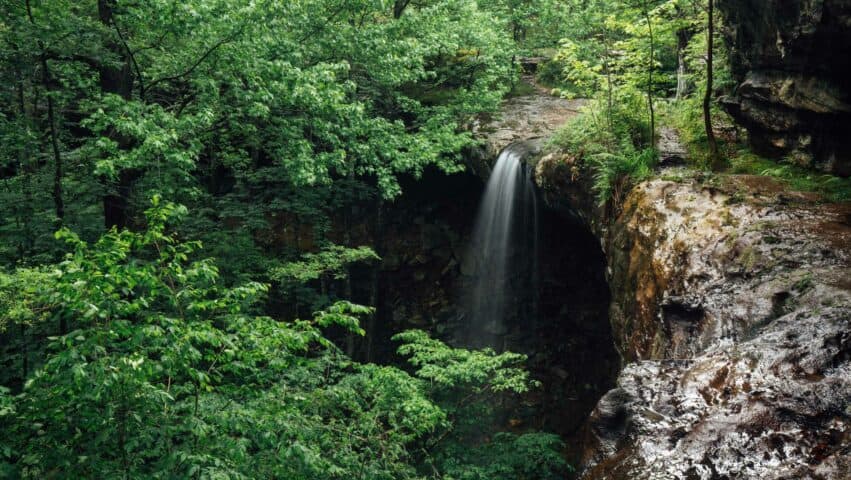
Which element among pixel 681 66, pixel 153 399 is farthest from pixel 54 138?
pixel 681 66

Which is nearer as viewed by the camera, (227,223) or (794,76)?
(794,76)

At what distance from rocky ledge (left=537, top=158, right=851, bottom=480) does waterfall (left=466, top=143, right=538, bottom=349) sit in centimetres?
548

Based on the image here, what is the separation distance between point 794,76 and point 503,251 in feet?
30.1

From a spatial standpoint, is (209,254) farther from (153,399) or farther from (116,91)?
(153,399)

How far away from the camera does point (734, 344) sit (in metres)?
4.79

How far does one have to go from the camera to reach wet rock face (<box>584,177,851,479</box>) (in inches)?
141

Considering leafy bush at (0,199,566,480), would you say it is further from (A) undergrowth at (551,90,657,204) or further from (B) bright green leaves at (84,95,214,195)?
(A) undergrowth at (551,90,657,204)

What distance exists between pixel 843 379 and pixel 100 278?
5133 millimetres

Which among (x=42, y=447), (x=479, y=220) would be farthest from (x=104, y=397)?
(x=479, y=220)

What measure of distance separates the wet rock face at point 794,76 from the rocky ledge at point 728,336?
102cm

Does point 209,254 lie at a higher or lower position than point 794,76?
lower

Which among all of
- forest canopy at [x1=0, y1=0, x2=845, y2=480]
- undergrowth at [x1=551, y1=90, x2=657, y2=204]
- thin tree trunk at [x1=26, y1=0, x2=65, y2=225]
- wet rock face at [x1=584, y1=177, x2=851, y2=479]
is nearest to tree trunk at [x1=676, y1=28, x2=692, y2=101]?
forest canopy at [x1=0, y1=0, x2=845, y2=480]

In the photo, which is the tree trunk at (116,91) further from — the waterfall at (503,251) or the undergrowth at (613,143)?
the waterfall at (503,251)

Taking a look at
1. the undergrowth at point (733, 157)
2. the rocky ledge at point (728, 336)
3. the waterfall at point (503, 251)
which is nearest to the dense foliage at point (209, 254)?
the waterfall at point (503, 251)
